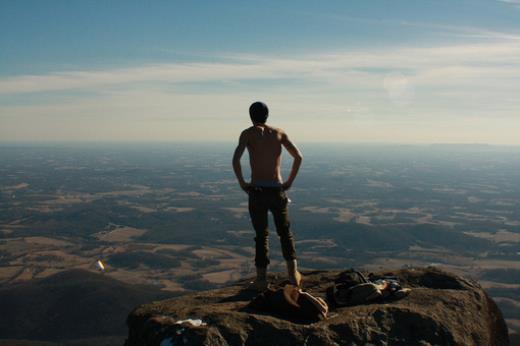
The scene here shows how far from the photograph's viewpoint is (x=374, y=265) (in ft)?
548

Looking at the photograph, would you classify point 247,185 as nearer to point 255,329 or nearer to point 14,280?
point 255,329

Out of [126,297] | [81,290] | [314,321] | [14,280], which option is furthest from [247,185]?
[14,280]

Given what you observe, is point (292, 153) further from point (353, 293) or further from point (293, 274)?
point (353, 293)

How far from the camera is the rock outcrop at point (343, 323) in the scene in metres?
9.33

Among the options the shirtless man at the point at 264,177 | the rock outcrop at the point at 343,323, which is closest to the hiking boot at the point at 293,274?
the shirtless man at the point at 264,177

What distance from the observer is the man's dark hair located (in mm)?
12062

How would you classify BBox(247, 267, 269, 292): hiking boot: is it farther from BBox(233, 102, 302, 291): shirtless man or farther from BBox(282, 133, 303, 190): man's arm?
BBox(282, 133, 303, 190): man's arm

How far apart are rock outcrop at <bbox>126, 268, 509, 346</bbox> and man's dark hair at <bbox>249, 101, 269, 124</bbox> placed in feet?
14.9

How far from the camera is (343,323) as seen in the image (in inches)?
392

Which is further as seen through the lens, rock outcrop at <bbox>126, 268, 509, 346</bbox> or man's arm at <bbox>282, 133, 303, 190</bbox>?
man's arm at <bbox>282, 133, 303, 190</bbox>

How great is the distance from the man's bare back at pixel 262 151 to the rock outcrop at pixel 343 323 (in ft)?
10.1

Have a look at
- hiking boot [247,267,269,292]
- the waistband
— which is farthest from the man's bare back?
hiking boot [247,267,269,292]

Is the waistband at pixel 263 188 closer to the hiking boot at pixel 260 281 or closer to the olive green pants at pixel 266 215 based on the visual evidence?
the olive green pants at pixel 266 215

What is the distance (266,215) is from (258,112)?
270cm
